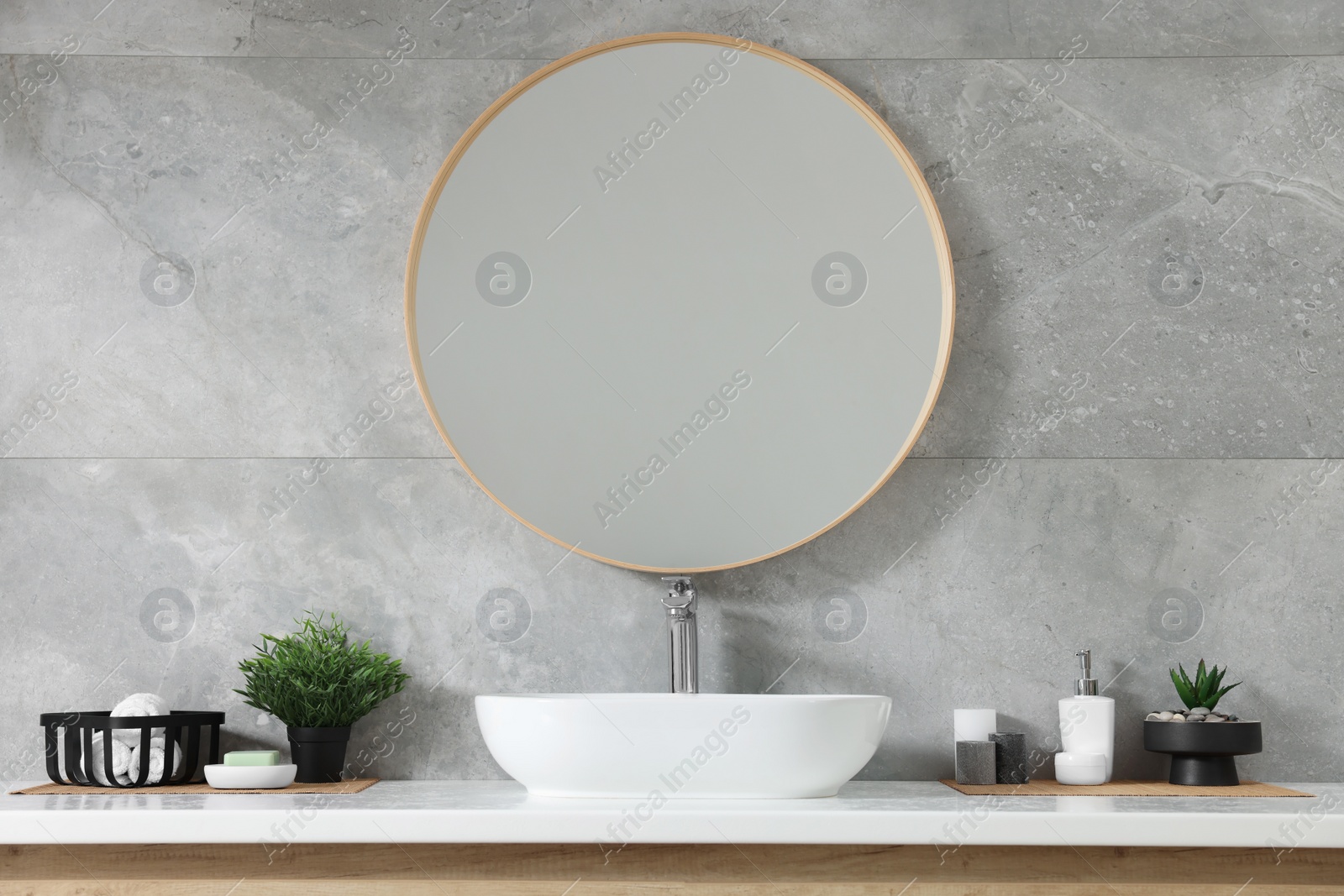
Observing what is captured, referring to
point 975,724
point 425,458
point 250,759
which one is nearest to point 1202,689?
point 975,724

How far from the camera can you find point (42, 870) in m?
1.08

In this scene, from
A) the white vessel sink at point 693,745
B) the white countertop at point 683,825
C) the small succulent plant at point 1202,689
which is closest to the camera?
the white countertop at point 683,825

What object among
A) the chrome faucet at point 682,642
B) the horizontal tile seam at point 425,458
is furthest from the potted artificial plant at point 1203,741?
the chrome faucet at point 682,642

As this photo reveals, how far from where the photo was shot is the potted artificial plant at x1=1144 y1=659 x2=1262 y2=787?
1300mm

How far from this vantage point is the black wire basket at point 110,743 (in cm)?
130

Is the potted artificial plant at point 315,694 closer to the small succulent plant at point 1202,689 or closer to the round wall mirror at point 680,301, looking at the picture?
the round wall mirror at point 680,301

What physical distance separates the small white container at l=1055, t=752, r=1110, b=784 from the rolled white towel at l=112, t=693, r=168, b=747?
1.18 metres

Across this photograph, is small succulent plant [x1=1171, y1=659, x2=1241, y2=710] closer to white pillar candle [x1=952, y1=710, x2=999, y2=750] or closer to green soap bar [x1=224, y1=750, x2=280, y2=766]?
white pillar candle [x1=952, y1=710, x2=999, y2=750]

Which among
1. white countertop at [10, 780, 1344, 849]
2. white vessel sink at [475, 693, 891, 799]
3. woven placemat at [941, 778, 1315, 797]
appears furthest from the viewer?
woven placemat at [941, 778, 1315, 797]

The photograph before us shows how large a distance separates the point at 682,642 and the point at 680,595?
6 cm

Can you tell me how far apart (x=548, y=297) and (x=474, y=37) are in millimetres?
422

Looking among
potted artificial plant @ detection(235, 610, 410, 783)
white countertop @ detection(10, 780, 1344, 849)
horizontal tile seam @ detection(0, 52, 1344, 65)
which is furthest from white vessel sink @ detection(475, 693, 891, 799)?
horizontal tile seam @ detection(0, 52, 1344, 65)

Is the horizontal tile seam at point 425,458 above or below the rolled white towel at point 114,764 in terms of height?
above

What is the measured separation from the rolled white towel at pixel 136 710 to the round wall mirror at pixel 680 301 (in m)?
0.52
